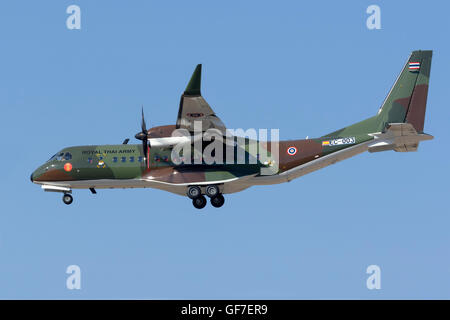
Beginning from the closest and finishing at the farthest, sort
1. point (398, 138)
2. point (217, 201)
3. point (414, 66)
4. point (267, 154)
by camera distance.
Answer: point (398, 138) → point (414, 66) → point (267, 154) → point (217, 201)

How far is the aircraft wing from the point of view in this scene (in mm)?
34309

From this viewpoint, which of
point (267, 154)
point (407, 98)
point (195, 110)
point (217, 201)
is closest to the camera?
point (195, 110)

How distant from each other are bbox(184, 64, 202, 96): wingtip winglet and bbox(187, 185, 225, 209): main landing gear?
21.4 ft

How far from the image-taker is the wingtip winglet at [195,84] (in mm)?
33719

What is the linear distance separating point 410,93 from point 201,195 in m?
11.2

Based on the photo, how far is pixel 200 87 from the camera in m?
34.5

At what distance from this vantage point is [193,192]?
3972 centimetres

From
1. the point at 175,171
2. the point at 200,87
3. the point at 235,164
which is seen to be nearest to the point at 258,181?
the point at 235,164

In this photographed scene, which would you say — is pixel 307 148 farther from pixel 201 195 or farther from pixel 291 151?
pixel 201 195

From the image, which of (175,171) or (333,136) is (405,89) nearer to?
(333,136)

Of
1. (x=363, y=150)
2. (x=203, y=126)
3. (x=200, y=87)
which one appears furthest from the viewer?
(x=363, y=150)

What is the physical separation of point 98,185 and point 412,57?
1659cm

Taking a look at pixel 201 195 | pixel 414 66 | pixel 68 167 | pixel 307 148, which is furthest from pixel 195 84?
pixel 414 66

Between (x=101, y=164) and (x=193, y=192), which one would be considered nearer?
(x=193, y=192)
